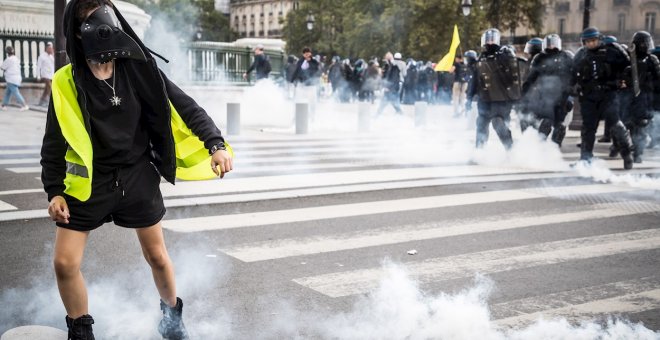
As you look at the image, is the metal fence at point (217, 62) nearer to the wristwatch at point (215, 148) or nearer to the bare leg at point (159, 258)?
the bare leg at point (159, 258)

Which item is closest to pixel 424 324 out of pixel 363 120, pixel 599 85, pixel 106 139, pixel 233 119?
pixel 106 139

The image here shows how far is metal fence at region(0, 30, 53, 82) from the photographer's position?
815 inches

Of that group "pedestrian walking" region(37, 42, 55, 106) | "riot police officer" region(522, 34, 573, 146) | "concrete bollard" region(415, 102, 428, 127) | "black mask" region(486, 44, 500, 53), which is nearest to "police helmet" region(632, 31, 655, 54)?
"riot police officer" region(522, 34, 573, 146)

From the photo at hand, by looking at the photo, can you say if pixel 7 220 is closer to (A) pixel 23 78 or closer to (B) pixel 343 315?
(B) pixel 343 315

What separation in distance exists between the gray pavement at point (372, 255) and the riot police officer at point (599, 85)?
0.45m

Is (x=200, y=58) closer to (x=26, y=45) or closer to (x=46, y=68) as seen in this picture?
(x=26, y=45)

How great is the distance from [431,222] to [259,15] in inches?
6023

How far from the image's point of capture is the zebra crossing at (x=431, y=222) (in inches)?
201

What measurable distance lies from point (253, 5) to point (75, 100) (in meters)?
159

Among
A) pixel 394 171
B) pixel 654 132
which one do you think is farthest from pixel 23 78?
pixel 654 132

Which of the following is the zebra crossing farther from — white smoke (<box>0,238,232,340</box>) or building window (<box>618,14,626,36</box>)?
building window (<box>618,14,626,36</box>)

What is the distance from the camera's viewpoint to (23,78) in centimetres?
2108

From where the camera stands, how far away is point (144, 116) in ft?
11.8

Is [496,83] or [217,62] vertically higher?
[217,62]
